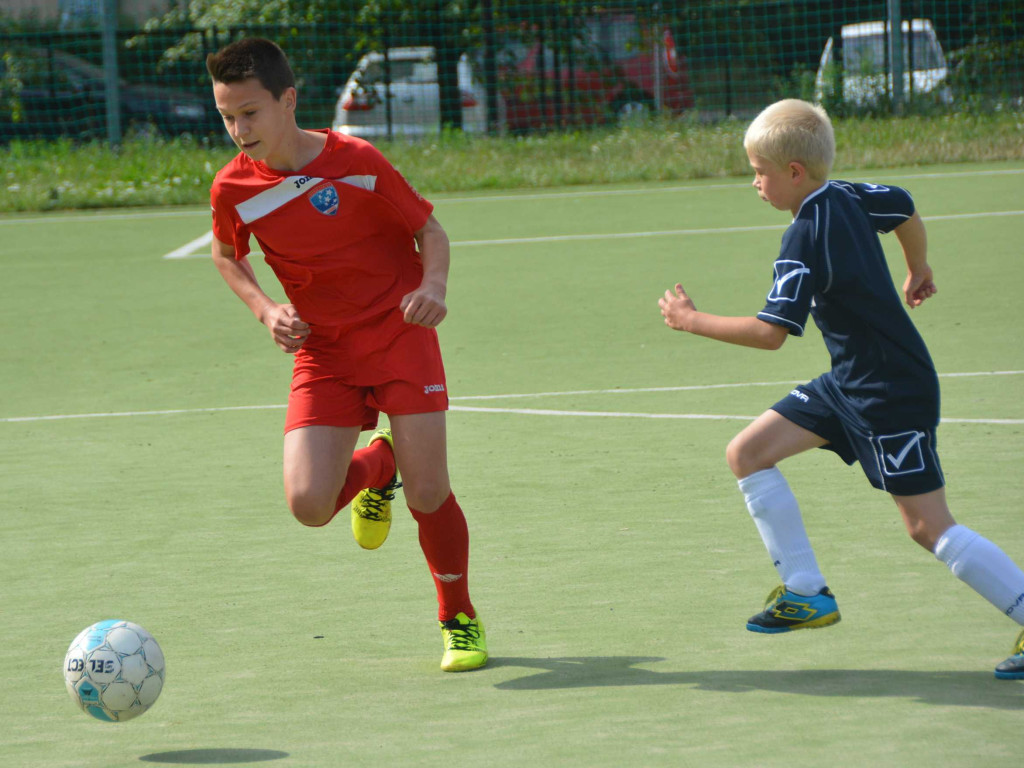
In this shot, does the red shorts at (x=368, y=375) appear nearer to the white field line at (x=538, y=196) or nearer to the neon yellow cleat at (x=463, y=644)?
the neon yellow cleat at (x=463, y=644)

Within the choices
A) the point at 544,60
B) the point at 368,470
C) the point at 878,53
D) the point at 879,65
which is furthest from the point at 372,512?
the point at 544,60

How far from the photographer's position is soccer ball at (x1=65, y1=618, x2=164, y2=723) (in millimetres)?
3654

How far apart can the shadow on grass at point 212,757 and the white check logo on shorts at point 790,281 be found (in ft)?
5.52

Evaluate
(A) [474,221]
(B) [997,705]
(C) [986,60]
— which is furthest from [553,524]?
(C) [986,60]

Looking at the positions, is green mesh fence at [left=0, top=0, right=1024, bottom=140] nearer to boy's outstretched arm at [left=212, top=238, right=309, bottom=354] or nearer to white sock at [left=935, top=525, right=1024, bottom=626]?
boy's outstretched arm at [left=212, top=238, right=309, bottom=354]

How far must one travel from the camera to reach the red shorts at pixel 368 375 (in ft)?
14.0

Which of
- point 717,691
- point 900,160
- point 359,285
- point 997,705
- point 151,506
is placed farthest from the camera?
point 900,160

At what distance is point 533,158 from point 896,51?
461 centimetres

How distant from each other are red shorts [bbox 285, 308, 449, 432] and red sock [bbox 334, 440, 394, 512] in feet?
0.58

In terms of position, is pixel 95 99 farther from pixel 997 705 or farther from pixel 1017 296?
pixel 997 705

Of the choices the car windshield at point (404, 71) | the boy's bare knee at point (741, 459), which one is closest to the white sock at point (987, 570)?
the boy's bare knee at point (741, 459)

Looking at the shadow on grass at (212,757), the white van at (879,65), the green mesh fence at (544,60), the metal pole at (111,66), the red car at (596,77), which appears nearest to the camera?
the shadow on grass at (212,757)

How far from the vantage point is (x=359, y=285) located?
4.35 m

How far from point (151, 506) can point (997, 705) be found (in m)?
3.58
